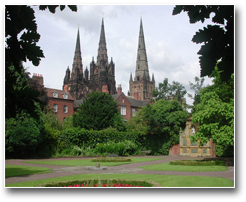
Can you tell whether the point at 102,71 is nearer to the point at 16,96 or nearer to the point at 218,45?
the point at 16,96

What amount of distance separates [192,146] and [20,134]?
20.1 m

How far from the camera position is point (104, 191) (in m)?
7.86

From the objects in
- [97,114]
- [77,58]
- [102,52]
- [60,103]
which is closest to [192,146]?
[97,114]

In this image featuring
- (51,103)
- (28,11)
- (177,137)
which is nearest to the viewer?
(28,11)

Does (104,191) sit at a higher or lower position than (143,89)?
lower

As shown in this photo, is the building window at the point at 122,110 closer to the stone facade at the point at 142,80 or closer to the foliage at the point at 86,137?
the foliage at the point at 86,137

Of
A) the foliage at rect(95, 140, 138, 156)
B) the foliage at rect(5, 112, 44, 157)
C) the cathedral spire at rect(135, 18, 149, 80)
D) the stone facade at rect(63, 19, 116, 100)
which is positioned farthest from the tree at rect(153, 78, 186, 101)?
the cathedral spire at rect(135, 18, 149, 80)

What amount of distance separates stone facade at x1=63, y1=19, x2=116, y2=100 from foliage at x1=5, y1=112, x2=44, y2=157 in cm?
8802

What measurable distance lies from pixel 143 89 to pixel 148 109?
111 meters

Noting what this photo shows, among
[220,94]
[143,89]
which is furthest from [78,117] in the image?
[143,89]

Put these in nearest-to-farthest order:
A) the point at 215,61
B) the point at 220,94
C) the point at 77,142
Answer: the point at 215,61, the point at 220,94, the point at 77,142

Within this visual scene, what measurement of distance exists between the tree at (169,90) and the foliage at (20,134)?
3263 centimetres

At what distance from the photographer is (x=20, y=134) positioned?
2750 centimetres

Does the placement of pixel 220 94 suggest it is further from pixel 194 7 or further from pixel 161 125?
pixel 161 125
